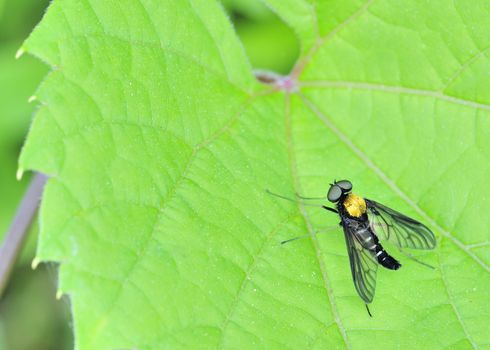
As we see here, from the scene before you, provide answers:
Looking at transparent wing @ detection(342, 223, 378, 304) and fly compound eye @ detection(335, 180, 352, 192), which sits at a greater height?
fly compound eye @ detection(335, 180, 352, 192)

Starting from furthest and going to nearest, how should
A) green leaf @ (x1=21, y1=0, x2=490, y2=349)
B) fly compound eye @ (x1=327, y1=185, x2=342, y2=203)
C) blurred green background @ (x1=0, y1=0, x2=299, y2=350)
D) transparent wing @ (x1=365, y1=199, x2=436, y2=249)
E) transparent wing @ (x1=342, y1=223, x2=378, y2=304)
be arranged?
blurred green background @ (x1=0, y1=0, x2=299, y2=350)
fly compound eye @ (x1=327, y1=185, x2=342, y2=203)
transparent wing @ (x1=365, y1=199, x2=436, y2=249)
transparent wing @ (x1=342, y1=223, x2=378, y2=304)
green leaf @ (x1=21, y1=0, x2=490, y2=349)

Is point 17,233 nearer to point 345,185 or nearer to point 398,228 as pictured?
point 345,185

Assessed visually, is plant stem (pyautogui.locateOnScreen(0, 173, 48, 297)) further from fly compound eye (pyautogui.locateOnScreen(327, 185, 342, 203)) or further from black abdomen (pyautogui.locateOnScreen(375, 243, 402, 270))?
black abdomen (pyautogui.locateOnScreen(375, 243, 402, 270))

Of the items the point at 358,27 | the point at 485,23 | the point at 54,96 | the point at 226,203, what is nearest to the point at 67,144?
the point at 54,96

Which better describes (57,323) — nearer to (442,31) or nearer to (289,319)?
(289,319)

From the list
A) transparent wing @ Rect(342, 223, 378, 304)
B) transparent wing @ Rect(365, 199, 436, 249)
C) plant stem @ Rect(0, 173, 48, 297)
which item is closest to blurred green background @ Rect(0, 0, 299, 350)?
transparent wing @ Rect(365, 199, 436, 249)

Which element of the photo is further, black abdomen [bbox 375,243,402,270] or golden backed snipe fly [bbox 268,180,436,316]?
black abdomen [bbox 375,243,402,270]

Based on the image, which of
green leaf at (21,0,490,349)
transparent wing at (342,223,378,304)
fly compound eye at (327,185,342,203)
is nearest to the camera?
green leaf at (21,0,490,349)
